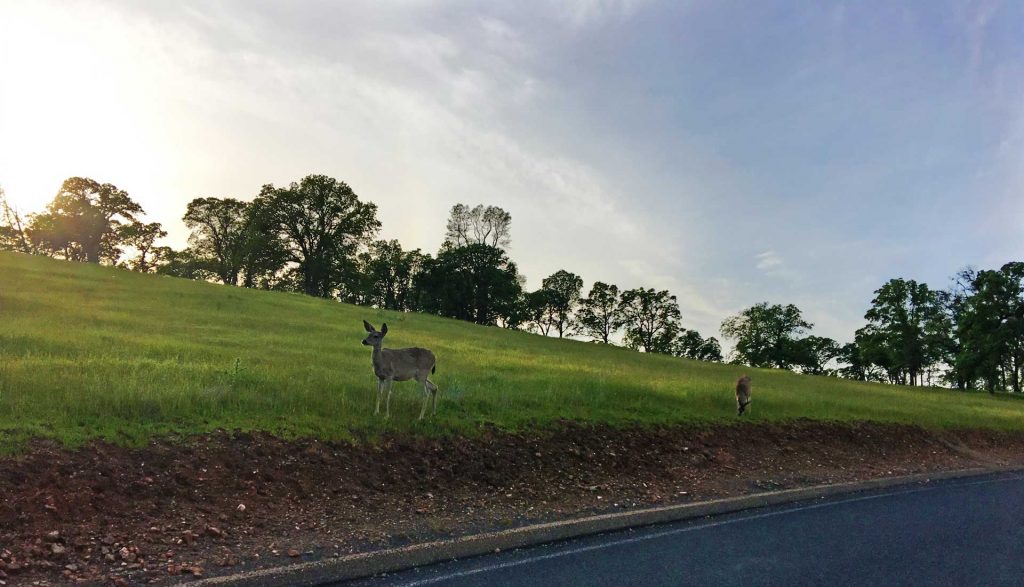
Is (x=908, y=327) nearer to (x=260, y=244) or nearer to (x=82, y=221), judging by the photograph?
(x=260, y=244)

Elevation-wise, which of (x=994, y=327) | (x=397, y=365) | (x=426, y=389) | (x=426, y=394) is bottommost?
(x=426, y=394)

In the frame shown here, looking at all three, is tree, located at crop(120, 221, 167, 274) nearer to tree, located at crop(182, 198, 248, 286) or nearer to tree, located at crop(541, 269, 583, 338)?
tree, located at crop(182, 198, 248, 286)

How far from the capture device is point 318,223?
7025 centimetres

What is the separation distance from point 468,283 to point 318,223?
2269 centimetres

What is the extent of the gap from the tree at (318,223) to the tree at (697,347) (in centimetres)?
6388

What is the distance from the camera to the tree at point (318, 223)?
68.0 meters

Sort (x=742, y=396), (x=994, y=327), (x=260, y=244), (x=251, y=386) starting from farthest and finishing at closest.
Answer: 1. (x=260, y=244)
2. (x=994, y=327)
3. (x=742, y=396)
4. (x=251, y=386)

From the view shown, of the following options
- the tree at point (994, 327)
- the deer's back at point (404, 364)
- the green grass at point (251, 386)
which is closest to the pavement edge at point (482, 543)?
the green grass at point (251, 386)

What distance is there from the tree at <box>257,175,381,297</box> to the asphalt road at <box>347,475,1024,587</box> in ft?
217

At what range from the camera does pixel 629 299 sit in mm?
106812

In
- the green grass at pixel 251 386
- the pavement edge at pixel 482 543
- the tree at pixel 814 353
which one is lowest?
the pavement edge at pixel 482 543

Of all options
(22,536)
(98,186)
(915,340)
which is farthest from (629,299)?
(22,536)

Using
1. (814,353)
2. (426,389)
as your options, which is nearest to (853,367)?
(814,353)

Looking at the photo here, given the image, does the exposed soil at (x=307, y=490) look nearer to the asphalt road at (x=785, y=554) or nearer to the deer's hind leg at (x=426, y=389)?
the asphalt road at (x=785, y=554)
